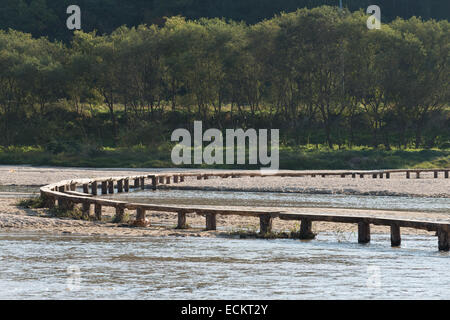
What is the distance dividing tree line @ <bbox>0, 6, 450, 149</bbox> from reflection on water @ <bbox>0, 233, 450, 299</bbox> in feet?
154

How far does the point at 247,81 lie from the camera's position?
74.2 m

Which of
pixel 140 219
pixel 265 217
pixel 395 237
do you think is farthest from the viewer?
pixel 140 219

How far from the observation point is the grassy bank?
61.6m

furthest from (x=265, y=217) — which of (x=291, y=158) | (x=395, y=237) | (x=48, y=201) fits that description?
(x=291, y=158)

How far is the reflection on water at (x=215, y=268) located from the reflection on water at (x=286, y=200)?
11.0 metres

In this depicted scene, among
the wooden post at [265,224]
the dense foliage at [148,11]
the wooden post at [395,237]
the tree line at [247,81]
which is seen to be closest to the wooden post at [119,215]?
the wooden post at [265,224]

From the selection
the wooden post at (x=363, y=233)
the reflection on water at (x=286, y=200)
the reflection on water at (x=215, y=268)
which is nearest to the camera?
the reflection on water at (x=215, y=268)

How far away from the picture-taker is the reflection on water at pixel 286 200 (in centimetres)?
3428

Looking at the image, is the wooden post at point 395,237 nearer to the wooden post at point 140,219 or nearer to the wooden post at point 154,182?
the wooden post at point 140,219

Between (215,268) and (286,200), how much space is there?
1845 centimetres

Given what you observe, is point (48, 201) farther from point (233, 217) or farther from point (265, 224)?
point (265, 224)

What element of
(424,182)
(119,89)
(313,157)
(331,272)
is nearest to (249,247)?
(331,272)

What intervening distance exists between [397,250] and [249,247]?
3956mm
